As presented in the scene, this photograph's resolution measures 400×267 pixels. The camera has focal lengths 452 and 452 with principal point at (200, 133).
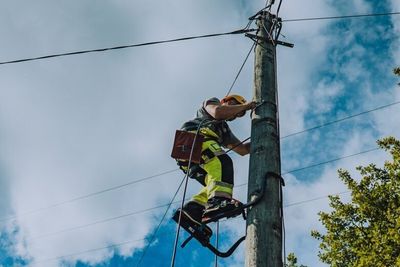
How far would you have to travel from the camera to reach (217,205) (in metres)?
3.68

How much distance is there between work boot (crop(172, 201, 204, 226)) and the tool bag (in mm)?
497

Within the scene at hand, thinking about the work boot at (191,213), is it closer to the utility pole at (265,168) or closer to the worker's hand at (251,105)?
the utility pole at (265,168)

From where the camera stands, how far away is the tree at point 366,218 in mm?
11844

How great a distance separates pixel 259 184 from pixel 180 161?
3.83 ft

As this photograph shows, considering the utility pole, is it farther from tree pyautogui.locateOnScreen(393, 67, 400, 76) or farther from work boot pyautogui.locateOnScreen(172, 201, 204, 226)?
tree pyautogui.locateOnScreen(393, 67, 400, 76)

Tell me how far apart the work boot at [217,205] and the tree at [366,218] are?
9.05 metres

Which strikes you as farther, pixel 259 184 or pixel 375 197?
pixel 375 197

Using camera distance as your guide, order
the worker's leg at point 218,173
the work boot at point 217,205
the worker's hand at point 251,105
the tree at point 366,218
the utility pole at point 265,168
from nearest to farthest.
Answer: the utility pole at point 265,168 < the work boot at point 217,205 < the worker's leg at point 218,173 < the worker's hand at point 251,105 < the tree at point 366,218

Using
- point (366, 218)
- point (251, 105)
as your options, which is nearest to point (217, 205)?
point (251, 105)

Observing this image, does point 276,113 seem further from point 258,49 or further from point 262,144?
point 258,49

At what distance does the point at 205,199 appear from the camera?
380 cm

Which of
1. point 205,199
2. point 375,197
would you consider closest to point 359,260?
point 375,197

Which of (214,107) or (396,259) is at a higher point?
(396,259)

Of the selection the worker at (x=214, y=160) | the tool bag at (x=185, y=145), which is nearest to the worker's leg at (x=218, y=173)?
the worker at (x=214, y=160)
